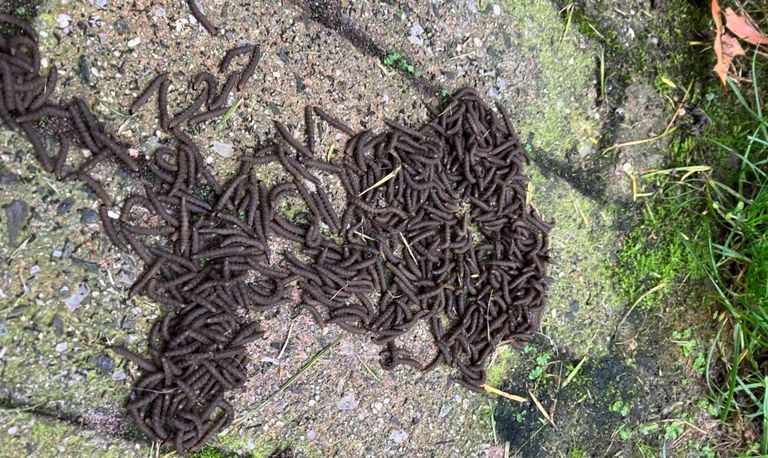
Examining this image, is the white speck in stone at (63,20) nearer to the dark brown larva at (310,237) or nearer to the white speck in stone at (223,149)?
the dark brown larva at (310,237)

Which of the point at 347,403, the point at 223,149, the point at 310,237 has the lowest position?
the point at 347,403

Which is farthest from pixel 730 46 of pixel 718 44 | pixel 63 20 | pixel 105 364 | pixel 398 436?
pixel 105 364

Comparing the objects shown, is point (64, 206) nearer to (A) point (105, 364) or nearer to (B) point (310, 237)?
(A) point (105, 364)

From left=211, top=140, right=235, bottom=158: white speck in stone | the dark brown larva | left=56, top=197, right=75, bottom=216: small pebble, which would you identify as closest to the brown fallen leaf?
the dark brown larva

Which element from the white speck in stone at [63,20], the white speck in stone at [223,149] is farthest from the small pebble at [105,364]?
the white speck in stone at [63,20]

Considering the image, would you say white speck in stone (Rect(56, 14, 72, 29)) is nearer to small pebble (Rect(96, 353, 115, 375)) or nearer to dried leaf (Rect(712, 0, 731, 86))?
small pebble (Rect(96, 353, 115, 375))

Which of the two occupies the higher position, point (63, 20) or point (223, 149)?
point (63, 20)

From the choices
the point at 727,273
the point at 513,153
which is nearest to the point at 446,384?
the point at 513,153
